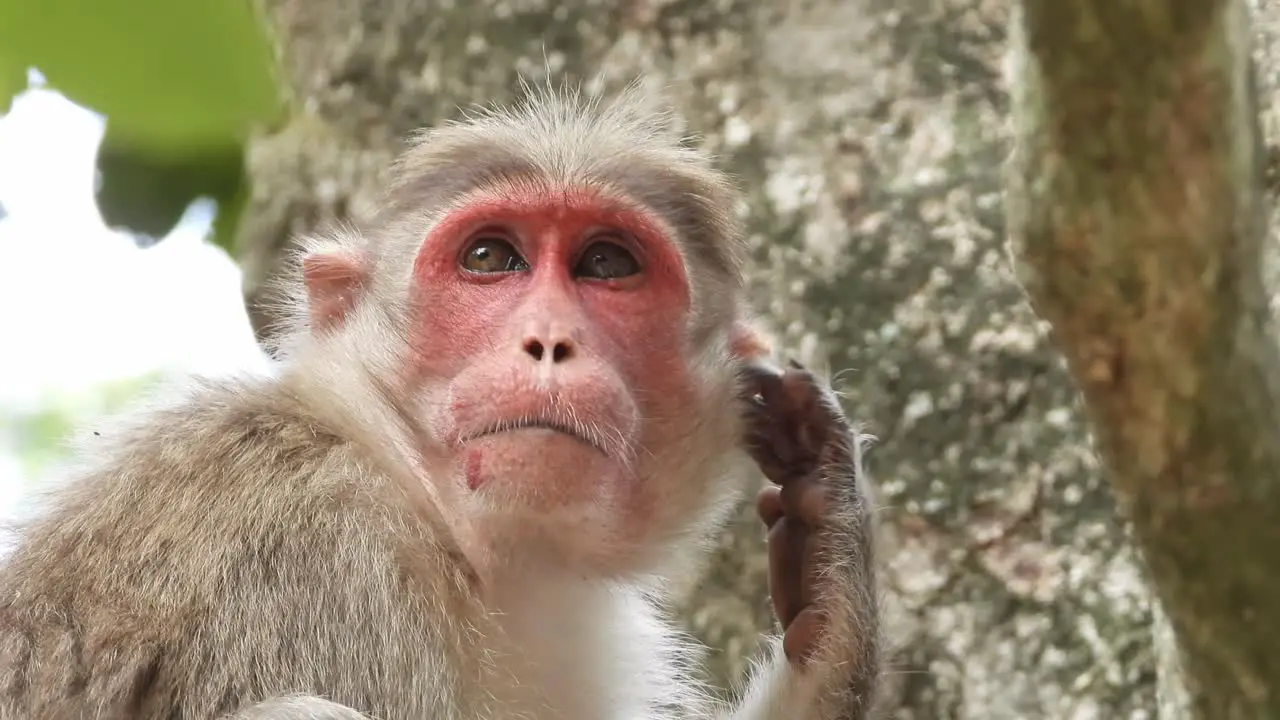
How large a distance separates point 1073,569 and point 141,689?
2659mm

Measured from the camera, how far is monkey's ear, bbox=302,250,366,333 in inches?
144

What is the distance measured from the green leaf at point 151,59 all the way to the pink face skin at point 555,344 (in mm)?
1794

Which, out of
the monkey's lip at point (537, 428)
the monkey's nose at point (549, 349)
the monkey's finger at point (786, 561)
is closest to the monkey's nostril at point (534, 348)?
the monkey's nose at point (549, 349)

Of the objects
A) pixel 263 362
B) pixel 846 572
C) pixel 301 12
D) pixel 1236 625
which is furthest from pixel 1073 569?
pixel 301 12

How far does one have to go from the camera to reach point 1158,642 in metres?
2.70

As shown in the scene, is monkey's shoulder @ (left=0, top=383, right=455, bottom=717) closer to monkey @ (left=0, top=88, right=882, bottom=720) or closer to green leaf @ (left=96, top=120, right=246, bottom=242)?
monkey @ (left=0, top=88, right=882, bottom=720)

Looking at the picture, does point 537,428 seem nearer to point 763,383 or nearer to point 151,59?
point 763,383

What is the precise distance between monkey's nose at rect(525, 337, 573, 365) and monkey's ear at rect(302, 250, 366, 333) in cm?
80

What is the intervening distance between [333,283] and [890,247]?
1.87 metres

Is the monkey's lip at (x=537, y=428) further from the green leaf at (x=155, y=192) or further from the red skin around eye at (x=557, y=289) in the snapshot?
the green leaf at (x=155, y=192)

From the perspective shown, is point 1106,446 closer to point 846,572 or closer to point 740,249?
point 846,572

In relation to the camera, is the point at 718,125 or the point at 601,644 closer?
the point at 601,644

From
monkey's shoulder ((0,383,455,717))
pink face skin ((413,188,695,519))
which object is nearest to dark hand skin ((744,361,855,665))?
pink face skin ((413,188,695,519))

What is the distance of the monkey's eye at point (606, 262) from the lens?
3.37m
